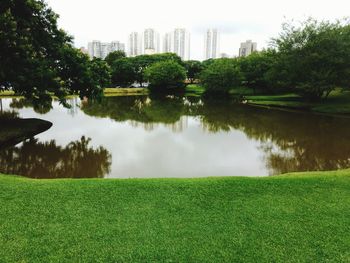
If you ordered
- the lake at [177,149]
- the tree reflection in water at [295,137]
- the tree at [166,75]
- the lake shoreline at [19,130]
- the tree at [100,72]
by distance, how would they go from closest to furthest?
the lake at [177,149], the tree reflection in water at [295,137], the lake shoreline at [19,130], the tree at [100,72], the tree at [166,75]

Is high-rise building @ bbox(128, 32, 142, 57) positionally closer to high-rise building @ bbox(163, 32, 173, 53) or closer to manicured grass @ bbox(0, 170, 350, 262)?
high-rise building @ bbox(163, 32, 173, 53)

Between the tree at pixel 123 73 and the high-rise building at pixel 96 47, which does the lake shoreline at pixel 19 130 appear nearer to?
the tree at pixel 123 73

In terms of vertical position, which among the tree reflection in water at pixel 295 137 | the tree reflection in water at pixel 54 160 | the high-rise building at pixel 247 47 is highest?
the high-rise building at pixel 247 47

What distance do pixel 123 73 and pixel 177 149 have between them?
2249 inches

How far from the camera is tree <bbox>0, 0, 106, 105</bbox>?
16688mm

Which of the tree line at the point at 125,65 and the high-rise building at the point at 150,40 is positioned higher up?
the high-rise building at the point at 150,40

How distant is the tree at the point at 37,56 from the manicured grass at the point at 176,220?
9.83m

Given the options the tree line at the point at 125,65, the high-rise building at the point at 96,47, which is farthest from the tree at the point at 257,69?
the high-rise building at the point at 96,47

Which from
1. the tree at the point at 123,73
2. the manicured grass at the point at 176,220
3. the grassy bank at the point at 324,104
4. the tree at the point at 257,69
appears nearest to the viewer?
the manicured grass at the point at 176,220

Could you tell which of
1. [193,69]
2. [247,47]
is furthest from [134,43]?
[193,69]

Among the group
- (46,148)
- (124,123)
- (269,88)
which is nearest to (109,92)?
(269,88)

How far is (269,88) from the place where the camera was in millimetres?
50438

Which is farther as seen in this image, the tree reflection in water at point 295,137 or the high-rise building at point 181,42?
the high-rise building at point 181,42

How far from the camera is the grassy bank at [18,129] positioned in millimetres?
16472
